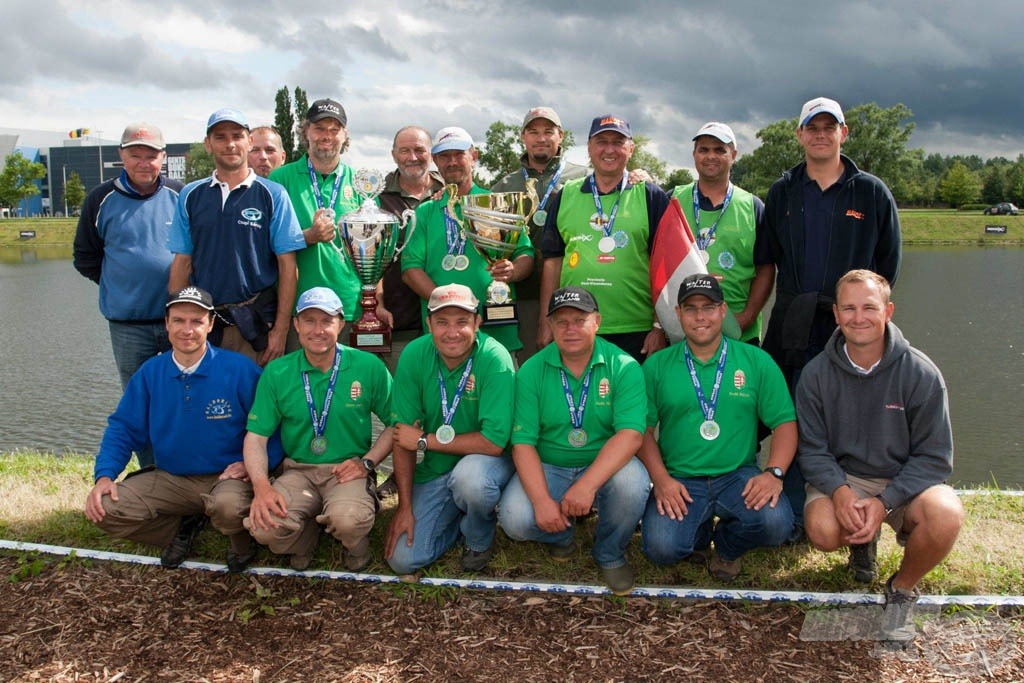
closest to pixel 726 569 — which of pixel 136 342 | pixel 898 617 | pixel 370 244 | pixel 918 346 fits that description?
pixel 898 617

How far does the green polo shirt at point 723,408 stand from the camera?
4.21 m

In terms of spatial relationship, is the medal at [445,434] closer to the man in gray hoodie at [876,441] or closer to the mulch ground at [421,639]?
the mulch ground at [421,639]

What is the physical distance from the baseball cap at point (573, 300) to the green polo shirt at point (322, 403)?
110 centimetres

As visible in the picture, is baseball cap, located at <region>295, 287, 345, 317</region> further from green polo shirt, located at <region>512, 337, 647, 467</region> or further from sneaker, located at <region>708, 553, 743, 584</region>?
sneaker, located at <region>708, 553, 743, 584</region>

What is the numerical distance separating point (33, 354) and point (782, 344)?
52.2 feet

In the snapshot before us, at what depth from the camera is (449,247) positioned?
5.28 m

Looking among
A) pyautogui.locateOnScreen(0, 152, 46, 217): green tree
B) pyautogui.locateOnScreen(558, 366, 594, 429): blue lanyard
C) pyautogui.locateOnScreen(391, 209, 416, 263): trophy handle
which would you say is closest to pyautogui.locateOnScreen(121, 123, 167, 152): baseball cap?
pyautogui.locateOnScreen(391, 209, 416, 263): trophy handle

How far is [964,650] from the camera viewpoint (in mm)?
3719

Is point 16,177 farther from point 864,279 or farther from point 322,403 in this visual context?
point 864,279

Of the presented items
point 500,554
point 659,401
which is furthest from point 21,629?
point 659,401

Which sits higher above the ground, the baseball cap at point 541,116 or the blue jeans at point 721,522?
the baseball cap at point 541,116

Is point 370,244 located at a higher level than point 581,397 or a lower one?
higher

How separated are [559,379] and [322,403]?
4.28 ft

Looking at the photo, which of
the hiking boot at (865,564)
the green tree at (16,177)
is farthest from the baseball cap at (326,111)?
the green tree at (16,177)
